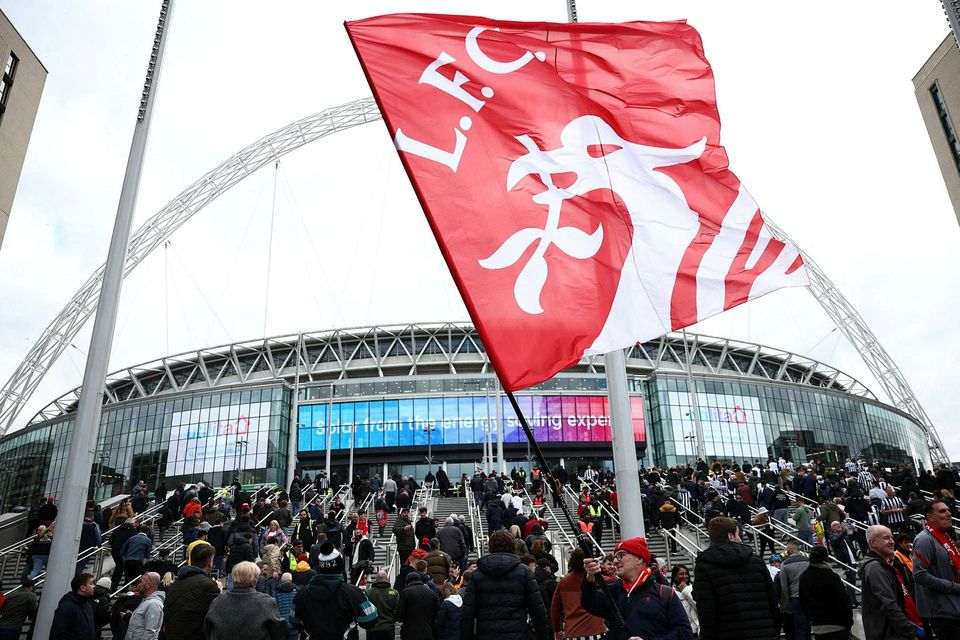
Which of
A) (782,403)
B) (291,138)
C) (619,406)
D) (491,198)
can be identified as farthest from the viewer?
(782,403)

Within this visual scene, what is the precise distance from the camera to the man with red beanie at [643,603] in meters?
5.80

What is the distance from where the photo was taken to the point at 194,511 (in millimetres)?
23156

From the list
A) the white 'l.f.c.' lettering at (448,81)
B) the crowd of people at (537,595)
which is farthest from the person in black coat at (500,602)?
the white 'l.f.c.' lettering at (448,81)

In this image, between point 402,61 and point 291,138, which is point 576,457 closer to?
point 291,138

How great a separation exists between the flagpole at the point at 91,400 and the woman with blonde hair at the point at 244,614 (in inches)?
182

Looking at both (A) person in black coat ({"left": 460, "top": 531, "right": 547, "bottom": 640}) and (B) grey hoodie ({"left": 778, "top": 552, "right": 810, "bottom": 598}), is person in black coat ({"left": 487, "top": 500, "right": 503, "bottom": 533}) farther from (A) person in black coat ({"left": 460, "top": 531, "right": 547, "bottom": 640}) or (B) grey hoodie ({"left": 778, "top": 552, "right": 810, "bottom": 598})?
(A) person in black coat ({"left": 460, "top": 531, "right": 547, "bottom": 640})

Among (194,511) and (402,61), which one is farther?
(194,511)

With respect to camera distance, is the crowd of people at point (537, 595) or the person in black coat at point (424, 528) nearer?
the crowd of people at point (537, 595)

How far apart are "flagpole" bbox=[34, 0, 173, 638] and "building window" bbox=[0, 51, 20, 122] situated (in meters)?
28.1

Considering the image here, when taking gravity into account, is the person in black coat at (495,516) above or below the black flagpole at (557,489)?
above

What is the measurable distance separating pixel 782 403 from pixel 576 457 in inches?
868

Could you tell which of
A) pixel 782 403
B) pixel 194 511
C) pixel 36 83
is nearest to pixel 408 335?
pixel 782 403

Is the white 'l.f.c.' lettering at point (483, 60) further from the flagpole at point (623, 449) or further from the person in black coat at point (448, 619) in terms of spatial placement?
the person in black coat at point (448, 619)

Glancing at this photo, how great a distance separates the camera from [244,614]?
6.82 meters
